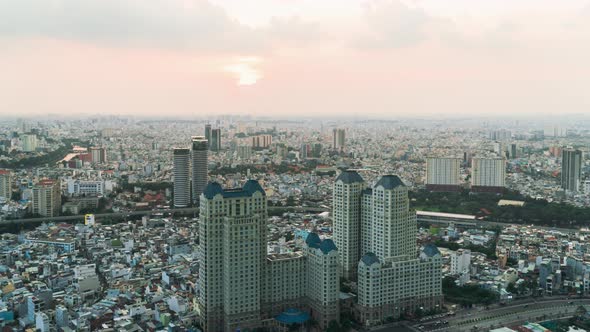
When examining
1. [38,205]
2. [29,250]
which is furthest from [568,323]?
[38,205]

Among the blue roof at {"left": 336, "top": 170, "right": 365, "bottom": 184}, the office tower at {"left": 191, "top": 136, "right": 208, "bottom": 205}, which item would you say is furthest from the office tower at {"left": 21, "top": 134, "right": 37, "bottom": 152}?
the blue roof at {"left": 336, "top": 170, "right": 365, "bottom": 184}

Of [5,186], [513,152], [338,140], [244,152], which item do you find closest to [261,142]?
[338,140]

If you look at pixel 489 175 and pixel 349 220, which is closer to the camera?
pixel 349 220

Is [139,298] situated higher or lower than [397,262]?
lower

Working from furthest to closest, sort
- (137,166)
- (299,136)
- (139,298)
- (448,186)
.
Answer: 1. (299,136)
2. (137,166)
3. (448,186)
4. (139,298)

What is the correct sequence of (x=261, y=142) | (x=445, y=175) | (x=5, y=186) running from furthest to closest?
(x=261, y=142) → (x=445, y=175) → (x=5, y=186)

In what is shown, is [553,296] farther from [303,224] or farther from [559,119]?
[559,119]

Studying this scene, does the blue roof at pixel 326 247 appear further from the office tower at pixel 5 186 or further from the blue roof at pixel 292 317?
the office tower at pixel 5 186

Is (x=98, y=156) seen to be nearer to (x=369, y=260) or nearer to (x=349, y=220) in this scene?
(x=349, y=220)
